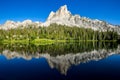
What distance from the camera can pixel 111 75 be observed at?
3338 cm

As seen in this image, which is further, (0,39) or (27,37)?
(27,37)

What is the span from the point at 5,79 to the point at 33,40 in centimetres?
15379

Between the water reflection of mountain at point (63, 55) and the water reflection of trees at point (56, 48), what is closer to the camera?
the water reflection of mountain at point (63, 55)


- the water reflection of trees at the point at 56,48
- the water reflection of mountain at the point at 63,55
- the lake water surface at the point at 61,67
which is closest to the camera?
the lake water surface at the point at 61,67

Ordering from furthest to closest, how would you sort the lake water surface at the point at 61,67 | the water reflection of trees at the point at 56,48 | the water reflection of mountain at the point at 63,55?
the water reflection of trees at the point at 56,48 → the water reflection of mountain at the point at 63,55 → the lake water surface at the point at 61,67

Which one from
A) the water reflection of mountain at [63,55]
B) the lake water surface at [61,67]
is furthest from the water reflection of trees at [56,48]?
the lake water surface at [61,67]

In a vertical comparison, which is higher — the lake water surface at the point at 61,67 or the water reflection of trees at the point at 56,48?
the water reflection of trees at the point at 56,48

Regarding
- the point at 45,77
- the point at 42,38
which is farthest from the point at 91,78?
the point at 42,38

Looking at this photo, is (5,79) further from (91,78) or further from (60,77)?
(91,78)

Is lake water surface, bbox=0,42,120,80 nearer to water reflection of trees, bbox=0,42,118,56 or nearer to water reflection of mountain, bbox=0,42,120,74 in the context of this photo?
water reflection of mountain, bbox=0,42,120,74

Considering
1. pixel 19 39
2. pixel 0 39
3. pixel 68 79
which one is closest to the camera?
pixel 68 79

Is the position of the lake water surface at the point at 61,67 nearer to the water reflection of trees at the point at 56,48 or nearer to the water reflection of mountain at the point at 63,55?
the water reflection of mountain at the point at 63,55

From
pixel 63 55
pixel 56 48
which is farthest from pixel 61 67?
pixel 56 48

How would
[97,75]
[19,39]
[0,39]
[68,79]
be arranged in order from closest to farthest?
[68,79], [97,75], [0,39], [19,39]
